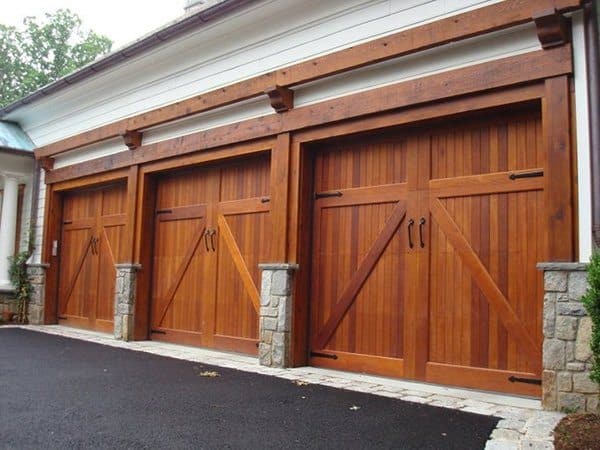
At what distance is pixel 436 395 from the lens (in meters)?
4.39

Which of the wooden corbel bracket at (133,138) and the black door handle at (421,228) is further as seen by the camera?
the wooden corbel bracket at (133,138)

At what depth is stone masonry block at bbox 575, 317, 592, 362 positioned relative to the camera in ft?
12.2

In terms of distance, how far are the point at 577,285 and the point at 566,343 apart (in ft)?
1.33

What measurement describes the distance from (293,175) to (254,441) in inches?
125

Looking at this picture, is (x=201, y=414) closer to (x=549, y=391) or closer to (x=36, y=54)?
(x=549, y=391)

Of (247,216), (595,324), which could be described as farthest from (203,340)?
(595,324)

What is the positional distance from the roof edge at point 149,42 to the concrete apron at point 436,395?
3.88m

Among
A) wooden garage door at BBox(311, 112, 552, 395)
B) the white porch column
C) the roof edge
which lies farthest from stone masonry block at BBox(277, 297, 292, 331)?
the white porch column

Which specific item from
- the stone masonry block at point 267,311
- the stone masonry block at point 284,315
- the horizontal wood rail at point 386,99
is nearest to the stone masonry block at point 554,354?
the horizontal wood rail at point 386,99

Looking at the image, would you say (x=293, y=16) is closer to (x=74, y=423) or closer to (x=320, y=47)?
(x=320, y=47)

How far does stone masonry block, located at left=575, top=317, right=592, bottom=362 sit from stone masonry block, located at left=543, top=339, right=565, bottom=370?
0.31 ft

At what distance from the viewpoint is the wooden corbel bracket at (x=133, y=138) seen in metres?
7.90

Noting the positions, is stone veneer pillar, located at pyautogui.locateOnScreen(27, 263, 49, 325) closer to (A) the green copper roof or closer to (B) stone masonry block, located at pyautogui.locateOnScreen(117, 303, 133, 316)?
(A) the green copper roof

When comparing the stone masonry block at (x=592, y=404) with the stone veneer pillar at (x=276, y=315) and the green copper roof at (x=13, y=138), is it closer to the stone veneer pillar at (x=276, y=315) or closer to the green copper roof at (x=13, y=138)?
the stone veneer pillar at (x=276, y=315)
